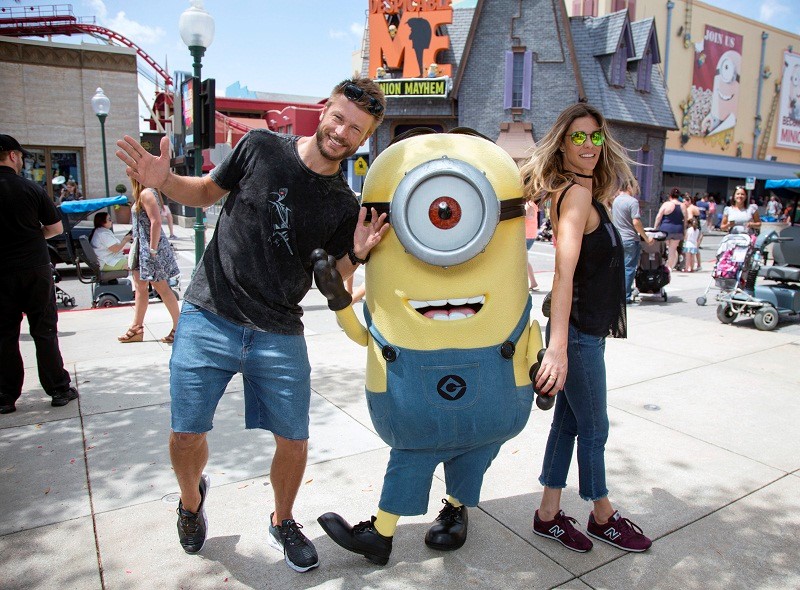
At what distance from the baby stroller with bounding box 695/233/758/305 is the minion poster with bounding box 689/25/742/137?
84.9 feet

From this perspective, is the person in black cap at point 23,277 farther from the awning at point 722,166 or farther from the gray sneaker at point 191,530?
the awning at point 722,166

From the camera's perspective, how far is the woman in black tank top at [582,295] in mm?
2350

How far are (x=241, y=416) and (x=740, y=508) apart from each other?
306cm

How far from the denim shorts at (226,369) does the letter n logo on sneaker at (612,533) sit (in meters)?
1.42

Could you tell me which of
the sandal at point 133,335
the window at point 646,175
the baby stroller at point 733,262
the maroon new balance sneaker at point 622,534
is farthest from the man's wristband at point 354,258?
the window at point 646,175

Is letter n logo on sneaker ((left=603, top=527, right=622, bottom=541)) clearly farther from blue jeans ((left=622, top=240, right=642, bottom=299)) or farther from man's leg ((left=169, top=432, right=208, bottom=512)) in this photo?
blue jeans ((left=622, top=240, right=642, bottom=299))

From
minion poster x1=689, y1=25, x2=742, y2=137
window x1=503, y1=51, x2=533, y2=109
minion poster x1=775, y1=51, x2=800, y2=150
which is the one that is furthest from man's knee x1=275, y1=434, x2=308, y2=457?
minion poster x1=775, y1=51, x2=800, y2=150

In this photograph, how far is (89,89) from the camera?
26.2 metres

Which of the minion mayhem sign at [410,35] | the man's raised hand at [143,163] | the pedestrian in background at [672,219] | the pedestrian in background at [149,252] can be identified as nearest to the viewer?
the man's raised hand at [143,163]

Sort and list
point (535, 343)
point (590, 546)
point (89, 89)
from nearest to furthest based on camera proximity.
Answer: point (535, 343) → point (590, 546) → point (89, 89)

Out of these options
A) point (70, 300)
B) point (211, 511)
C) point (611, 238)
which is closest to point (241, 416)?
point (211, 511)

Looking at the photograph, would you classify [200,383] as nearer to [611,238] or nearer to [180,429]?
[180,429]

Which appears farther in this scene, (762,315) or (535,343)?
(762,315)

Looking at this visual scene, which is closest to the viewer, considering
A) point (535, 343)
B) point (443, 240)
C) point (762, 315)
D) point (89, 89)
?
Answer: point (443, 240)
